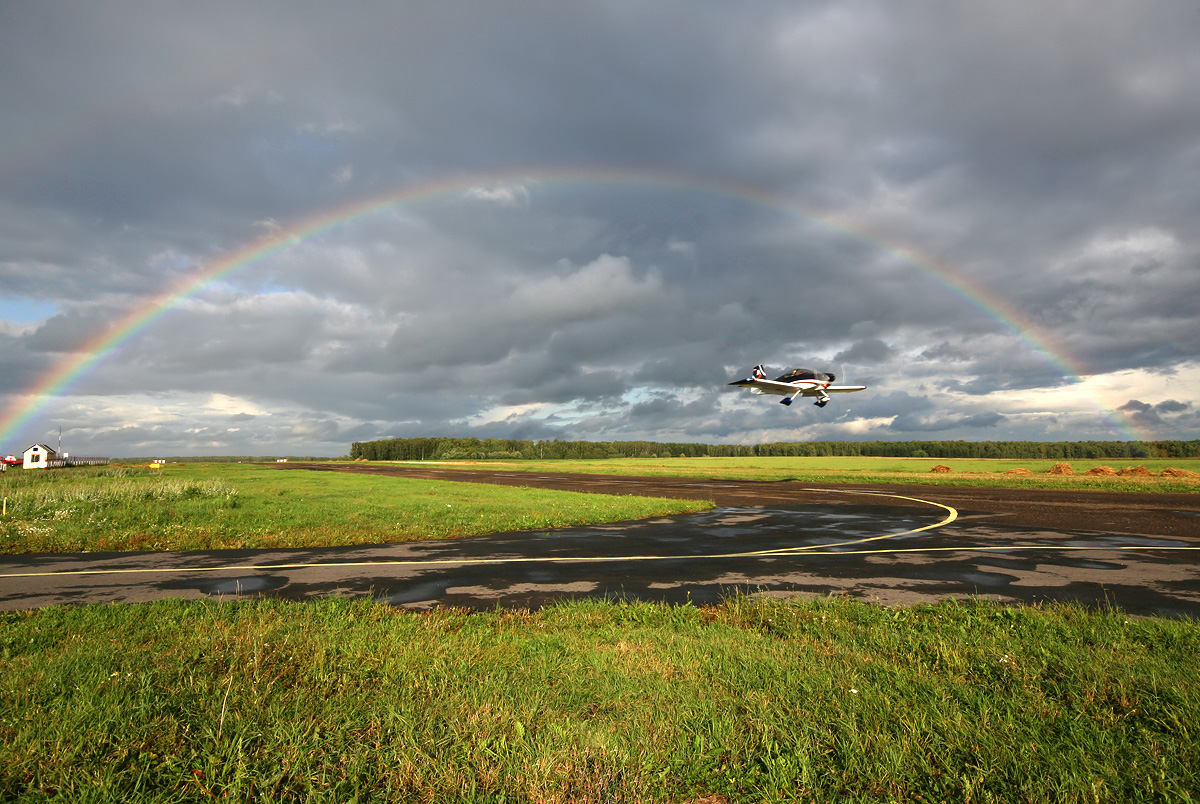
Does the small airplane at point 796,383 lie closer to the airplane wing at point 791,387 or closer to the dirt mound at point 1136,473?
the airplane wing at point 791,387

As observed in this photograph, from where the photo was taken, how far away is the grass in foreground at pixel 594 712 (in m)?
3.79

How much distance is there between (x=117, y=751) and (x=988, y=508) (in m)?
30.5

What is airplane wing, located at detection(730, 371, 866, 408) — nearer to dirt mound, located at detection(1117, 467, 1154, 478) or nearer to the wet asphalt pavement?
the wet asphalt pavement

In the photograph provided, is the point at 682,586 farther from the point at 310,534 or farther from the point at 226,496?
the point at 226,496

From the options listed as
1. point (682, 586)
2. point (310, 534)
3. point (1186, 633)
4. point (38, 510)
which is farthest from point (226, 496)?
point (1186, 633)

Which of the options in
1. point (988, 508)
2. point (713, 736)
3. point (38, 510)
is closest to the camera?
point (713, 736)

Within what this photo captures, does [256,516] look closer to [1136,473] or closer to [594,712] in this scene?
[594,712]

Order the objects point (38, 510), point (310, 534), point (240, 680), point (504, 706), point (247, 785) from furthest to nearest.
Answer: point (38, 510), point (310, 534), point (240, 680), point (504, 706), point (247, 785)

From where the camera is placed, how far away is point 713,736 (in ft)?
14.5

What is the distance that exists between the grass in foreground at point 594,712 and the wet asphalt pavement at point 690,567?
2538mm

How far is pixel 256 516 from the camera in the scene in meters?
20.5

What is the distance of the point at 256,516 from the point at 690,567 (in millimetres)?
15808

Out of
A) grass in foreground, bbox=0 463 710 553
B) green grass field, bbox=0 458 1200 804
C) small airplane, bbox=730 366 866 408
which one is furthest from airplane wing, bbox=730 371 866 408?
green grass field, bbox=0 458 1200 804

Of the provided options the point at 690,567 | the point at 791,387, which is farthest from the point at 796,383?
the point at 690,567
